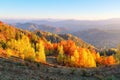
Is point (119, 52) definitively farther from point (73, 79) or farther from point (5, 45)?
point (73, 79)

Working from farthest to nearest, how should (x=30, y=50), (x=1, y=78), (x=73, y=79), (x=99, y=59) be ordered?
1. (x=99, y=59)
2. (x=30, y=50)
3. (x=73, y=79)
4. (x=1, y=78)

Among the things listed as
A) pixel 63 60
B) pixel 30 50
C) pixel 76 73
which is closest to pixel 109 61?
pixel 63 60

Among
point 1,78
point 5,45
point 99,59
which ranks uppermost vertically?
point 1,78

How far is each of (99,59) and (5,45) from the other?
6593 centimetres

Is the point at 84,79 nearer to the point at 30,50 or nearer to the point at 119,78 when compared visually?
the point at 119,78

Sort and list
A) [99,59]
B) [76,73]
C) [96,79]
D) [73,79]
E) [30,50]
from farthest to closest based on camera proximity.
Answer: [99,59]
[30,50]
[76,73]
[96,79]
[73,79]

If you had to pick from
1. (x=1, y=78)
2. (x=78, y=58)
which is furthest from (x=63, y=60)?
(x=1, y=78)

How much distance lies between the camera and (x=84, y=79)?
45.4 m

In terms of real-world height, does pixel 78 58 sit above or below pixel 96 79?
below

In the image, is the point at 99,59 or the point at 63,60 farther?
the point at 99,59

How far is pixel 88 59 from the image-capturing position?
168 m

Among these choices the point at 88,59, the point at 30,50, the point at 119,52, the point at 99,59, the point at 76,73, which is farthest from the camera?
the point at 99,59

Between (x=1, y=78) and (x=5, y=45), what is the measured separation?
5679 inches

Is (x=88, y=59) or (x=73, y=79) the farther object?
(x=88, y=59)
